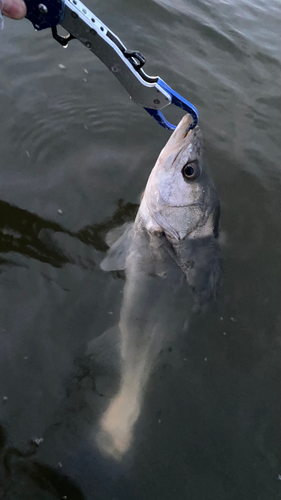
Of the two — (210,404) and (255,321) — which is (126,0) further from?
(210,404)

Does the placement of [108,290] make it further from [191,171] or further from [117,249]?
[191,171]

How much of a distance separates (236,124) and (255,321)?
3037mm

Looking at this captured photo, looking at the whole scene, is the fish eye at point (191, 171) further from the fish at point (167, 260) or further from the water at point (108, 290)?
the water at point (108, 290)

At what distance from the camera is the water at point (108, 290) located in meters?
2.47

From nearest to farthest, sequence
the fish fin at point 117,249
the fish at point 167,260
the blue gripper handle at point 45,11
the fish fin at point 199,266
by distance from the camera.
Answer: the blue gripper handle at point 45,11
the fish at point 167,260
the fish fin at point 199,266
the fish fin at point 117,249

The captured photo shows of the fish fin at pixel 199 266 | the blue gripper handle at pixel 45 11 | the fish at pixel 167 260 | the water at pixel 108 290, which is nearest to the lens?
the blue gripper handle at pixel 45 11

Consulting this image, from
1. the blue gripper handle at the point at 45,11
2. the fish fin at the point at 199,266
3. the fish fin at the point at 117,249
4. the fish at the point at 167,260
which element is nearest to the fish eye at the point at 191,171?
the fish at the point at 167,260

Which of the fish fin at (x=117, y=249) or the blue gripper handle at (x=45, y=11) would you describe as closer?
the blue gripper handle at (x=45, y=11)

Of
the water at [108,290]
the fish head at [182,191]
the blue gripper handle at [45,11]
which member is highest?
the blue gripper handle at [45,11]

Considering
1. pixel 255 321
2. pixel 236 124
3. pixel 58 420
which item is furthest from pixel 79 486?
pixel 236 124

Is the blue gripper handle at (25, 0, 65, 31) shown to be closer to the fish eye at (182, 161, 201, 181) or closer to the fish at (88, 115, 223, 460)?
the fish at (88, 115, 223, 460)

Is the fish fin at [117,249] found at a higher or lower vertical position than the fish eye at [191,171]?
lower

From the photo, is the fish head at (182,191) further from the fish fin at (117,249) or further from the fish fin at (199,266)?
the fish fin at (117,249)

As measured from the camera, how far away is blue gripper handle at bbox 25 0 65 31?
229cm
